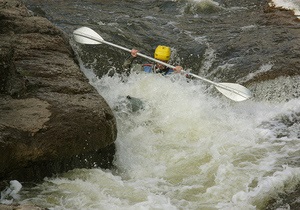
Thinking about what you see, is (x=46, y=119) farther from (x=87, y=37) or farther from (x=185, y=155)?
(x=87, y=37)

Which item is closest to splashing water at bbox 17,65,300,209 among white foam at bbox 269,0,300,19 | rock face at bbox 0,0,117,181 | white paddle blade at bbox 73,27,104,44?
rock face at bbox 0,0,117,181

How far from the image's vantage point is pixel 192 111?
700 centimetres

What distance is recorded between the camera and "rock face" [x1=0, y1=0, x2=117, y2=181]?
461cm

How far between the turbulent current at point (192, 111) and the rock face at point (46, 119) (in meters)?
0.21

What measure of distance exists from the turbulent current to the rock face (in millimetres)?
206

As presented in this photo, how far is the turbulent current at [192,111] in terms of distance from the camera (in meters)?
4.83

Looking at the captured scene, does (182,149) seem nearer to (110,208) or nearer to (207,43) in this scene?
(110,208)

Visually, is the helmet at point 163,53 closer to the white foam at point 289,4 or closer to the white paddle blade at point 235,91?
the white paddle blade at point 235,91

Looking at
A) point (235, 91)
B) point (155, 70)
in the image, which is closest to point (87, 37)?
point (155, 70)

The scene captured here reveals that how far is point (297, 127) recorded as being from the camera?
6508 millimetres

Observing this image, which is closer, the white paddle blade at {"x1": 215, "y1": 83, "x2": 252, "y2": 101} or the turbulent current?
the turbulent current

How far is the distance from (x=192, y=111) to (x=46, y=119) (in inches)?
108

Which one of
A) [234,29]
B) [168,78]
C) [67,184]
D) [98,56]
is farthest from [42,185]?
[234,29]

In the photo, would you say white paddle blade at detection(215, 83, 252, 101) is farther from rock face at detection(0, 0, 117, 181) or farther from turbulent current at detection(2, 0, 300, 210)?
rock face at detection(0, 0, 117, 181)
